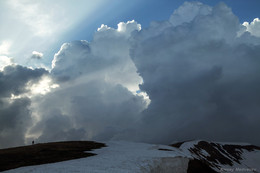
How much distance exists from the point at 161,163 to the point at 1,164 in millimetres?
23569

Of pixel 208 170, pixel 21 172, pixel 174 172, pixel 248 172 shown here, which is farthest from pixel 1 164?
pixel 248 172

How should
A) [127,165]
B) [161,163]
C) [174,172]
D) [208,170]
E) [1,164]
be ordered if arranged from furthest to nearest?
[208,170], [174,172], [161,163], [1,164], [127,165]

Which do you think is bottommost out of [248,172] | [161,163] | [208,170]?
[248,172]

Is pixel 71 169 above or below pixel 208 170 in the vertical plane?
above

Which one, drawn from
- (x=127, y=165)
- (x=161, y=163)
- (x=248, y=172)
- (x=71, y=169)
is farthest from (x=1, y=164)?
(x=248, y=172)

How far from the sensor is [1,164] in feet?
95.1

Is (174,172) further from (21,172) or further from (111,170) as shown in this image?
(21,172)

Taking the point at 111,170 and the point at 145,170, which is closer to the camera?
the point at 111,170

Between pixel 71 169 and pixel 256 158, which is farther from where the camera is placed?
pixel 256 158

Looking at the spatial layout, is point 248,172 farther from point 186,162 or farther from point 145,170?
point 145,170

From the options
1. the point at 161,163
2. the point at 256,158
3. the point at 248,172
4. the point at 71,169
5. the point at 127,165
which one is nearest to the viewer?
the point at 71,169

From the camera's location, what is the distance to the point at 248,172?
130125 mm

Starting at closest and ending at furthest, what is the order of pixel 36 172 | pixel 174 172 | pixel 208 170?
pixel 36 172
pixel 174 172
pixel 208 170

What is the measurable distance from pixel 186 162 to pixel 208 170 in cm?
850
